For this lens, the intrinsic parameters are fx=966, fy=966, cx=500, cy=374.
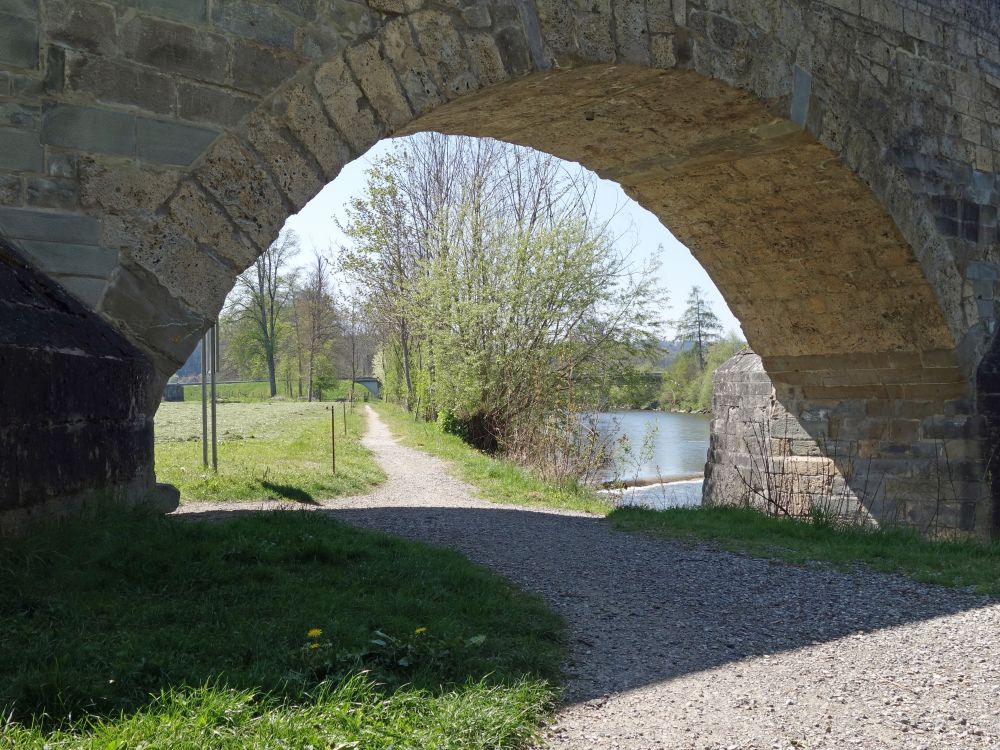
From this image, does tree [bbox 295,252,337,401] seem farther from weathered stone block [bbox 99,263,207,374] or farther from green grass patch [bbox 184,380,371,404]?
weathered stone block [bbox 99,263,207,374]

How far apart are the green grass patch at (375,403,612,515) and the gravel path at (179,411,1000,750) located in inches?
122

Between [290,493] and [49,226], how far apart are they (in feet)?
15.8

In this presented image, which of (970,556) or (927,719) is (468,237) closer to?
(970,556)

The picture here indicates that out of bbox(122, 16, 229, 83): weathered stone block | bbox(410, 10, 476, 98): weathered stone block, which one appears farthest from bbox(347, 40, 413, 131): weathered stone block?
bbox(122, 16, 229, 83): weathered stone block

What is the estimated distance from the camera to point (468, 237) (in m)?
17.8

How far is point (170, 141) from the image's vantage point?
446 cm

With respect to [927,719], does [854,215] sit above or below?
above

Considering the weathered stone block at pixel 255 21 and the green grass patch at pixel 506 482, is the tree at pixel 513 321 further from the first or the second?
the weathered stone block at pixel 255 21

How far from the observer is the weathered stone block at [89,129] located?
167 inches

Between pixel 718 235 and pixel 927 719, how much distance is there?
20.2ft

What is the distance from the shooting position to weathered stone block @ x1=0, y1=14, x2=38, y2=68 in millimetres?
4148

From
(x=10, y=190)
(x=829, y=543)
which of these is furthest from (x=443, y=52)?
(x=829, y=543)

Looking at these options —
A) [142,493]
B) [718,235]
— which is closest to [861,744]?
[142,493]

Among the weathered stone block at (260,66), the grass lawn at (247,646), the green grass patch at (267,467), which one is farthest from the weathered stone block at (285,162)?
the green grass patch at (267,467)
